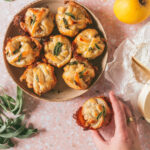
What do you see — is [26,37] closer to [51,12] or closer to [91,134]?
[51,12]

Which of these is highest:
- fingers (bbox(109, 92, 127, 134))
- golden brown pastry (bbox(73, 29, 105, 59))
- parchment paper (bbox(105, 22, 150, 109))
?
golden brown pastry (bbox(73, 29, 105, 59))

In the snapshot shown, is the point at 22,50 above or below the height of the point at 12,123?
above

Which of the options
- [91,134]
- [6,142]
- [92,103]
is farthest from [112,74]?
[6,142]

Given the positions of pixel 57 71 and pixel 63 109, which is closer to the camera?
pixel 57 71

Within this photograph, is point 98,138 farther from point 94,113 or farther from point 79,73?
point 79,73

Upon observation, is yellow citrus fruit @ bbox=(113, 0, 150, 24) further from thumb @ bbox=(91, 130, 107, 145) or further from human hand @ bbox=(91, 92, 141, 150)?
thumb @ bbox=(91, 130, 107, 145)

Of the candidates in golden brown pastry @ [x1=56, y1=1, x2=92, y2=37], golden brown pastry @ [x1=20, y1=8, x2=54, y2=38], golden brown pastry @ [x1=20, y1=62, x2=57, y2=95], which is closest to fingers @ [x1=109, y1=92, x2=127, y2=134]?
golden brown pastry @ [x1=20, y1=62, x2=57, y2=95]

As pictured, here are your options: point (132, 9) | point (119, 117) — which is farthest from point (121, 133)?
point (132, 9)
